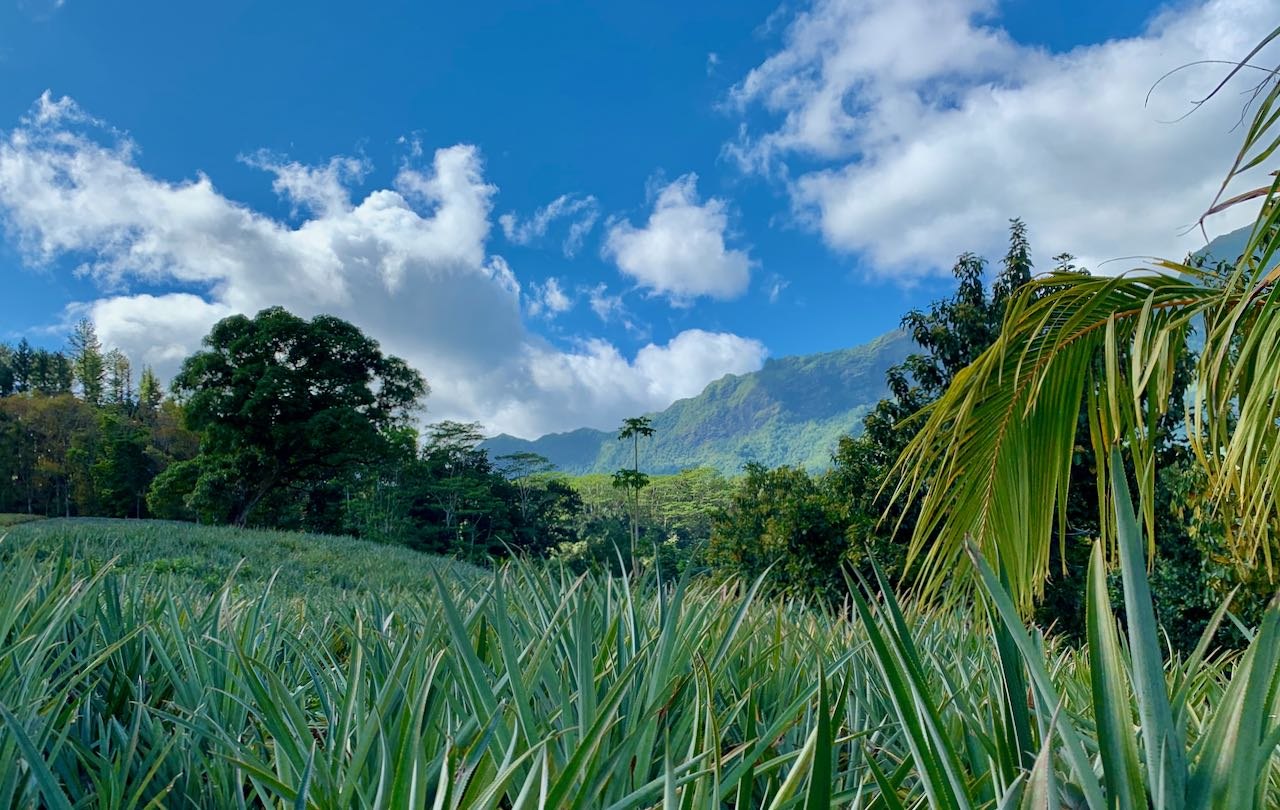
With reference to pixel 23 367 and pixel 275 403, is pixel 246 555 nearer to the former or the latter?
pixel 275 403

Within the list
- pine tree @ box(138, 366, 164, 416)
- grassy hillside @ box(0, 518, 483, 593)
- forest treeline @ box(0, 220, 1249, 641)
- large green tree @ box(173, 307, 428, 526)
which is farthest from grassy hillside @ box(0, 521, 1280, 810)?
pine tree @ box(138, 366, 164, 416)

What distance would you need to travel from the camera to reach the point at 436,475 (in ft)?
97.9

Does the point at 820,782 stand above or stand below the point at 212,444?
below

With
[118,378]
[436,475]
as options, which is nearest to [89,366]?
[118,378]

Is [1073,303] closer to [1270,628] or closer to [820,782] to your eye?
[1270,628]

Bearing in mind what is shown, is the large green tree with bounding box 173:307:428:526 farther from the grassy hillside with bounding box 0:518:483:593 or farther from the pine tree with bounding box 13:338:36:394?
the pine tree with bounding box 13:338:36:394

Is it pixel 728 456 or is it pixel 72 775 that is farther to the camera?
pixel 728 456

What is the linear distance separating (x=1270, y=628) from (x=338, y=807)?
81cm

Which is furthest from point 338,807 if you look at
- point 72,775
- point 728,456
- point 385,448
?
point 728,456

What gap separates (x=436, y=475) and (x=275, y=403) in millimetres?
11231

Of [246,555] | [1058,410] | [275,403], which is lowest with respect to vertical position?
[246,555]

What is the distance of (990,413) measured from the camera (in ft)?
8.05

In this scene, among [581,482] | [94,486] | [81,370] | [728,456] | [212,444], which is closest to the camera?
[212,444]

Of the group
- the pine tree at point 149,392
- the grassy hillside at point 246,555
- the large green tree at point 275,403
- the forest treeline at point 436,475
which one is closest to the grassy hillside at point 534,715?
the forest treeline at point 436,475
